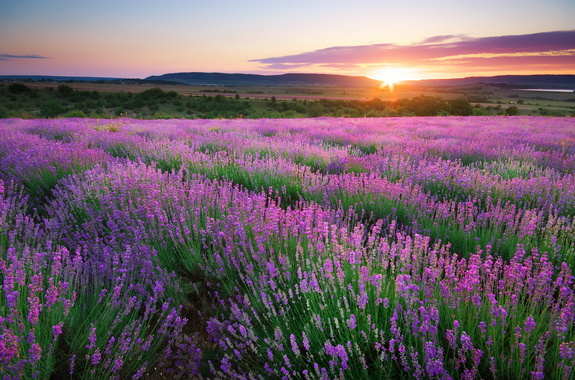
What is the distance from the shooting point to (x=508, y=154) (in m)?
5.88

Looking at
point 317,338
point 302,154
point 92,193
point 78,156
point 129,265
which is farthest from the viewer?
point 302,154

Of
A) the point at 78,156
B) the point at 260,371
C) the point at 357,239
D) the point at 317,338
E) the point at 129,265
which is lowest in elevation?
the point at 260,371

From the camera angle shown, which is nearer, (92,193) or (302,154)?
(92,193)

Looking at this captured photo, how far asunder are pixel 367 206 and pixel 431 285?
1.80 meters

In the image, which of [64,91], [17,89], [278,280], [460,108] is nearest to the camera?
[278,280]

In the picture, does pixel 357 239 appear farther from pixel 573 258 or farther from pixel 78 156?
pixel 78 156

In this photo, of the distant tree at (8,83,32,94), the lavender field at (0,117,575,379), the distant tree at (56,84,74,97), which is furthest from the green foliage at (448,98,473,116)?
the distant tree at (8,83,32,94)

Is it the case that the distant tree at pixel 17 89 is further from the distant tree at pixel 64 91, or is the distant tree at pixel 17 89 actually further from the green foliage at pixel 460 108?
the green foliage at pixel 460 108

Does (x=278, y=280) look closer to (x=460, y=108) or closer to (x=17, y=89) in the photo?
(x=460, y=108)

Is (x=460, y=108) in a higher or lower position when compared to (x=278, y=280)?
higher

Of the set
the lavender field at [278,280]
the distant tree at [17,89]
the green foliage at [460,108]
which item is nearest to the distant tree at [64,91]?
the distant tree at [17,89]

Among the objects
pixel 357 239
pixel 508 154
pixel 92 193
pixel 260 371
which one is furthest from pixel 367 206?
pixel 508 154

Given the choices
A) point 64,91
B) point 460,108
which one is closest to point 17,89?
point 64,91

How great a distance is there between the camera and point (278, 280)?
2.09m
